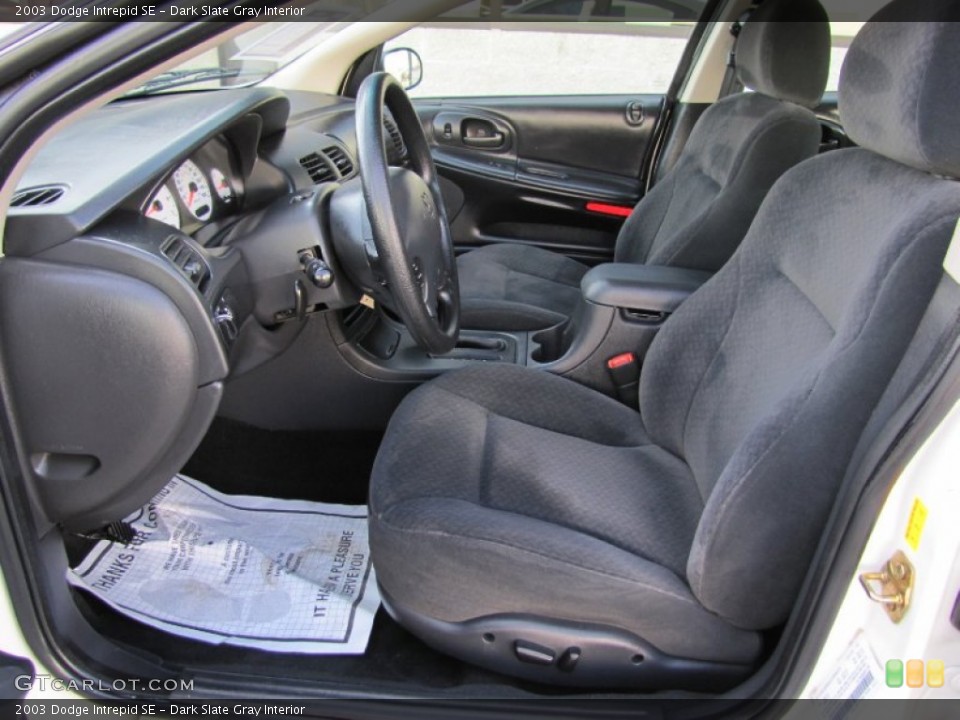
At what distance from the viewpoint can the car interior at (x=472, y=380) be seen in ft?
3.53

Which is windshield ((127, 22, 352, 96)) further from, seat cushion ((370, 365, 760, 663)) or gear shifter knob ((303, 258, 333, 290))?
seat cushion ((370, 365, 760, 663))

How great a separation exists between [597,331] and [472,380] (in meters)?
0.40

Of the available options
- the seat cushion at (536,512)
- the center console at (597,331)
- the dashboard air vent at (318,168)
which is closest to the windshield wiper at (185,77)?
the dashboard air vent at (318,168)

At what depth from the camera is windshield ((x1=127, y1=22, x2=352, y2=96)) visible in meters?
1.93

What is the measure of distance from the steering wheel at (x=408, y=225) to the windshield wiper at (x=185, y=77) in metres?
0.59

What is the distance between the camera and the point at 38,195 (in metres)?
1.14

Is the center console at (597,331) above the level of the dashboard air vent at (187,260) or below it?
below

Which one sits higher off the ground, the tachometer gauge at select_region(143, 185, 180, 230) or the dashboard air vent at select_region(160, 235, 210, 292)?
the tachometer gauge at select_region(143, 185, 180, 230)

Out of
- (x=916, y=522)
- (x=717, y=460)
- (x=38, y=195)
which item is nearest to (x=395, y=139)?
(x=38, y=195)

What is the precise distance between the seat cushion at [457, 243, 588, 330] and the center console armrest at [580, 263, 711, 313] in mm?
242

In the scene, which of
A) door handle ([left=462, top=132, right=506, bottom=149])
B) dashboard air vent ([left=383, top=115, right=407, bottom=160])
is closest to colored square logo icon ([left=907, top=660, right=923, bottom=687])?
dashboard air vent ([left=383, top=115, right=407, bottom=160])

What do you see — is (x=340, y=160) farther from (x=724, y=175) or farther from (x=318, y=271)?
(x=724, y=175)

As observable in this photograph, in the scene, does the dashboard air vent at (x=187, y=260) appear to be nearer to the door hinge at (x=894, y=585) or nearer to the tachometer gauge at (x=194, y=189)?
the tachometer gauge at (x=194, y=189)

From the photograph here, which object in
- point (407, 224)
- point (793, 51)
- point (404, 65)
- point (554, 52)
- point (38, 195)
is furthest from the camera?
point (554, 52)
